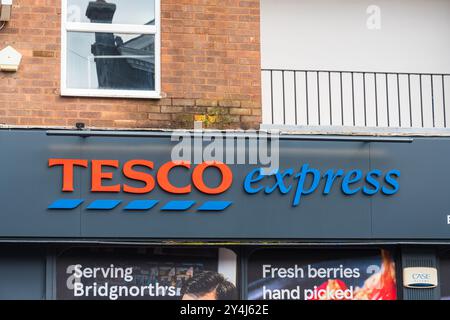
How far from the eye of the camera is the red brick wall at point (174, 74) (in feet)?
30.0

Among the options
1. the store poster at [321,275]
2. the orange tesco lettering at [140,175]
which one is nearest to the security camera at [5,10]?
the orange tesco lettering at [140,175]

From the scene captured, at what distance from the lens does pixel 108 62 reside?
942 cm

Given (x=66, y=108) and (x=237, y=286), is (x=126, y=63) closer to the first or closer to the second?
(x=66, y=108)

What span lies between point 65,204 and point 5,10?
1.90 metres

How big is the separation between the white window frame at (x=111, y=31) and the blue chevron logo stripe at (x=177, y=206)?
1.07m

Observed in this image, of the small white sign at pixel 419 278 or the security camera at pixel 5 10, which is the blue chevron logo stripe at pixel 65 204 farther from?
the small white sign at pixel 419 278

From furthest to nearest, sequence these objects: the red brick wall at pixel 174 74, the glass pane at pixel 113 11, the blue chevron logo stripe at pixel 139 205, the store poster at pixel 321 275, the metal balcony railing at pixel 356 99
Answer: the metal balcony railing at pixel 356 99 → the glass pane at pixel 113 11 → the store poster at pixel 321 275 → the red brick wall at pixel 174 74 → the blue chevron logo stripe at pixel 139 205

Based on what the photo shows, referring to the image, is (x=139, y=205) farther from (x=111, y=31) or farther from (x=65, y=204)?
(x=111, y=31)

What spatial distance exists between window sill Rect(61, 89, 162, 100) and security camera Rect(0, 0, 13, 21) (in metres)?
0.86

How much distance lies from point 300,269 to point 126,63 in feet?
8.58

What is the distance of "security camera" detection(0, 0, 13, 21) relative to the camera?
8.91 metres

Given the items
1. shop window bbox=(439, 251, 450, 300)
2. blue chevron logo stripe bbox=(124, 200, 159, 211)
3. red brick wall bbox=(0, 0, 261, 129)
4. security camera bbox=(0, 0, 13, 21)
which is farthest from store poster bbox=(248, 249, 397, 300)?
security camera bbox=(0, 0, 13, 21)

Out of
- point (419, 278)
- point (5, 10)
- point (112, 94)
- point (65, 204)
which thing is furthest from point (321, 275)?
point (5, 10)
